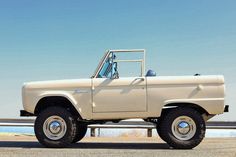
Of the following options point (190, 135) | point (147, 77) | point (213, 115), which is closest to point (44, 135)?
point (147, 77)

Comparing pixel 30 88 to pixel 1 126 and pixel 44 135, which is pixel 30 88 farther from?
pixel 1 126

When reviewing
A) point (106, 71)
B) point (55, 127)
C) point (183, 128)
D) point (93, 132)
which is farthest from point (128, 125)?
point (183, 128)

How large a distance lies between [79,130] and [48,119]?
4.81 feet

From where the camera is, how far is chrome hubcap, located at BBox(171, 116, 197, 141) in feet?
27.9

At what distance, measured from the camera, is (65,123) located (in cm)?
877

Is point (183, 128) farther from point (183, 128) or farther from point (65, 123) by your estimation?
point (65, 123)

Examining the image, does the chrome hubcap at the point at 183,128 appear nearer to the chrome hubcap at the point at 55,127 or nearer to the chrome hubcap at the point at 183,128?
the chrome hubcap at the point at 183,128

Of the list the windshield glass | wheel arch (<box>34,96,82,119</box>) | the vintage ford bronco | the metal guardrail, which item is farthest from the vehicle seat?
the metal guardrail

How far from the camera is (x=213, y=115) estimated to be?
879cm

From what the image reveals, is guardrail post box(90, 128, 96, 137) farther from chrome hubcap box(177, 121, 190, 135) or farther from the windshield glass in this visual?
chrome hubcap box(177, 121, 190, 135)

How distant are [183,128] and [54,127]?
2.76m

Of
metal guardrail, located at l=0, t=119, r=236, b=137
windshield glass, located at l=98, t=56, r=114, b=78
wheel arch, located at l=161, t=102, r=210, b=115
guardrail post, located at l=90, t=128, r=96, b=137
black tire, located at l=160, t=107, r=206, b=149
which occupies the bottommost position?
guardrail post, located at l=90, t=128, r=96, b=137

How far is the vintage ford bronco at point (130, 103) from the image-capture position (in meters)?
8.54

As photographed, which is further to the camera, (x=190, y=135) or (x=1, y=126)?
(x=1, y=126)
